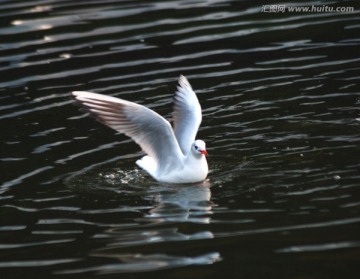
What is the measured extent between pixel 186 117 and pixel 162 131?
79 centimetres

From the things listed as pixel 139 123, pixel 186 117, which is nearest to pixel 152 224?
pixel 139 123

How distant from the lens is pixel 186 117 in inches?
494

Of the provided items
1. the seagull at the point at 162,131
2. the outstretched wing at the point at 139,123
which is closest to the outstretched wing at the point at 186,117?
the seagull at the point at 162,131

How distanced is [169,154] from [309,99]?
112 inches

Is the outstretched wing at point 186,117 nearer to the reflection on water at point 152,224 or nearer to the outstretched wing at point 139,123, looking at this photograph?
the outstretched wing at point 139,123

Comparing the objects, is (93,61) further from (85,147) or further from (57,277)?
(57,277)

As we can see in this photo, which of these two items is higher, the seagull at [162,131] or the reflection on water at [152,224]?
the seagull at [162,131]

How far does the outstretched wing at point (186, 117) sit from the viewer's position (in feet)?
40.8

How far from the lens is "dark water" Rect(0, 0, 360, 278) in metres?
9.03

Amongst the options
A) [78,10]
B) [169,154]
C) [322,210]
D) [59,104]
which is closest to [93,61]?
[59,104]

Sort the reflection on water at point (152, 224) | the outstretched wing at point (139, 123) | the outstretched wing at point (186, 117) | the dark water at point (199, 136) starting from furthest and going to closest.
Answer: the outstretched wing at point (186, 117) < the outstretched wing at point (139, 123) < the dark water at point (199, 136) < the reflection on water at point (152, 224)

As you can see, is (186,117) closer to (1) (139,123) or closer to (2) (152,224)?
(1) (139,123)

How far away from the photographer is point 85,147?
1294cm

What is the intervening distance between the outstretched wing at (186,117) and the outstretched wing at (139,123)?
37 cm
